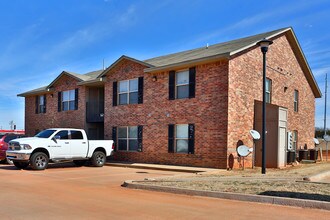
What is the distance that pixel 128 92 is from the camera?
21.7 meters

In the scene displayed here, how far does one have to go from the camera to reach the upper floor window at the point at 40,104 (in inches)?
1164

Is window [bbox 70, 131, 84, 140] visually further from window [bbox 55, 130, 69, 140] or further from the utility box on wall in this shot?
the utility box on wall

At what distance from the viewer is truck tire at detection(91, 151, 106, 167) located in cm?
1888

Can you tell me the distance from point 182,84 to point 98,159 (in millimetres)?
5872

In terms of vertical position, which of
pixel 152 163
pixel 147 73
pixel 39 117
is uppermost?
pixel 147 73

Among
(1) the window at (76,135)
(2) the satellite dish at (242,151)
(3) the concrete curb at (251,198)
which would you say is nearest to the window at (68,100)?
(1) the window at (76,135)

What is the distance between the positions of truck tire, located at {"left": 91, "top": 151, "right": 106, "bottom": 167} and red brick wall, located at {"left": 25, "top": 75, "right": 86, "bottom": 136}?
636cm

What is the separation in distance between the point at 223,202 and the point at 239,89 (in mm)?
9684

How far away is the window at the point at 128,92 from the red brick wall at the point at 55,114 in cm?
400

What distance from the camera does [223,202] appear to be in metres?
8.69

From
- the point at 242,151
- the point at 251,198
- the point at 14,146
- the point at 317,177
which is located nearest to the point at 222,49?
the point at 242,151

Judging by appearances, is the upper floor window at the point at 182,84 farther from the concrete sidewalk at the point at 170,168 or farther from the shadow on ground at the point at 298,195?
the shadow on ground at the point at 298,195

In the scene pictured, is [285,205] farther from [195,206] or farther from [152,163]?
[152,163]

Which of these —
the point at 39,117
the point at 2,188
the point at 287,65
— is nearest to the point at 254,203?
the point at 2,188
